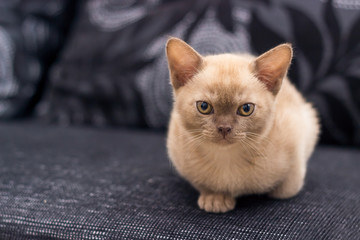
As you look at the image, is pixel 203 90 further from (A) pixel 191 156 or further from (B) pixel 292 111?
(B) pixel 292 111

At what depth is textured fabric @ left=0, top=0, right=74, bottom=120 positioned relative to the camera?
5.17 ft

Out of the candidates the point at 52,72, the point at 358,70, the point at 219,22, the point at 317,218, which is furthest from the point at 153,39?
the point at 317,218

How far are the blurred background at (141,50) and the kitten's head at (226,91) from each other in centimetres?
50

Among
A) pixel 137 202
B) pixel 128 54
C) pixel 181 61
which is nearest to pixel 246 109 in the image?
pixel 181 61

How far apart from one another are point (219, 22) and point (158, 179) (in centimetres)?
68

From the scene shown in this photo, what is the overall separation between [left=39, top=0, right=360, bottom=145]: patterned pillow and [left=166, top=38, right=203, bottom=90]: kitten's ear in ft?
1.68

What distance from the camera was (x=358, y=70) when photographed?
1.28 meters

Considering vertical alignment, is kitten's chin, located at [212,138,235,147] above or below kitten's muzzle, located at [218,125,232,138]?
below

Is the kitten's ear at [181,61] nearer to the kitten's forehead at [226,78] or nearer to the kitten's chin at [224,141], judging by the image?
the kitten's forehead at [226,78]

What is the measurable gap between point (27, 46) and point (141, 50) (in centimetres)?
54

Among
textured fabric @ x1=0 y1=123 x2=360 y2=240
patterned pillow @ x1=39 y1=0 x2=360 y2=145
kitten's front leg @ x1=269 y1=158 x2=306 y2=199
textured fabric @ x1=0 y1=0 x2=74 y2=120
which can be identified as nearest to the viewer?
textured fabric @ x1=0 y1=123 x2=360 y2=240

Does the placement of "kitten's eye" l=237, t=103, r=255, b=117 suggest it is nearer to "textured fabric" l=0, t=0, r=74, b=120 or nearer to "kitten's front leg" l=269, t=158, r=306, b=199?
"kitten's front leg" l=269, t=158, r=306, b=199

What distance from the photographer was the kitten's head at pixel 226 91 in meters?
0.79

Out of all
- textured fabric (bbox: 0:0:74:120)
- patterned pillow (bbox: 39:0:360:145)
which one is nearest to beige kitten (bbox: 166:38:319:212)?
patterned pillow (bbox: 39:0:360:145)
